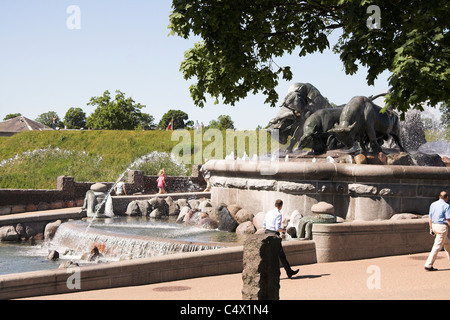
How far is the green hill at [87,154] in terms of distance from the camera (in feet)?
153

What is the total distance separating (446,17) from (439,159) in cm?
867

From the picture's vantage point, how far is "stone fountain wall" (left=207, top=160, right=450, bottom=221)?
49.9 feet

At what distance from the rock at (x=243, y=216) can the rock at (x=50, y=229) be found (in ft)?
21.8

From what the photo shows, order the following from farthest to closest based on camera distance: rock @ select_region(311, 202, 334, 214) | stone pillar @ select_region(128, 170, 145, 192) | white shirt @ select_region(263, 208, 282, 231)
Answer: stone pillar @ select_region(128, 170, 145, 192), rock @ select_region(311, 202, 334, 214), white shirt @ select_region(263, 208, 282, 231)

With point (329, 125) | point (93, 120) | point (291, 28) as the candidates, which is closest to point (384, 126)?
point (329, 125)

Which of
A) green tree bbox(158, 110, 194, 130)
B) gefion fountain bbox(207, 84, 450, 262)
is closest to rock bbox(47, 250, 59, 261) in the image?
gefion fountain bbox(207, 84, 450, 262)

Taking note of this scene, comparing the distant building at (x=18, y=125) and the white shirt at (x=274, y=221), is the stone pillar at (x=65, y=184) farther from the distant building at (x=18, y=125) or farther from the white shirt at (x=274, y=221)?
the distant building at (x=18, y=125)

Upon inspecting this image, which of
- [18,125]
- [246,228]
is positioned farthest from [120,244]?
[18,125]

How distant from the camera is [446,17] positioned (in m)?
11.2

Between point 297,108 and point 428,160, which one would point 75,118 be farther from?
point 428,160

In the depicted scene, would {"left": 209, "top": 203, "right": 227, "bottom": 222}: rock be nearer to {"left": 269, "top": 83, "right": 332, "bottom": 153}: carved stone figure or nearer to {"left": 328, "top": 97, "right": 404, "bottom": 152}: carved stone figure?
{"left": 328, "top": 97, "right": 404, "bottom": 152}: carved stone figure

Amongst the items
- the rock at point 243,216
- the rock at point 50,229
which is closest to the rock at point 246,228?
the rock at point 243,216

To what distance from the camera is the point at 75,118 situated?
135250mm

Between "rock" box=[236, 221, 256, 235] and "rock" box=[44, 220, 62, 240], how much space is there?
700cm
